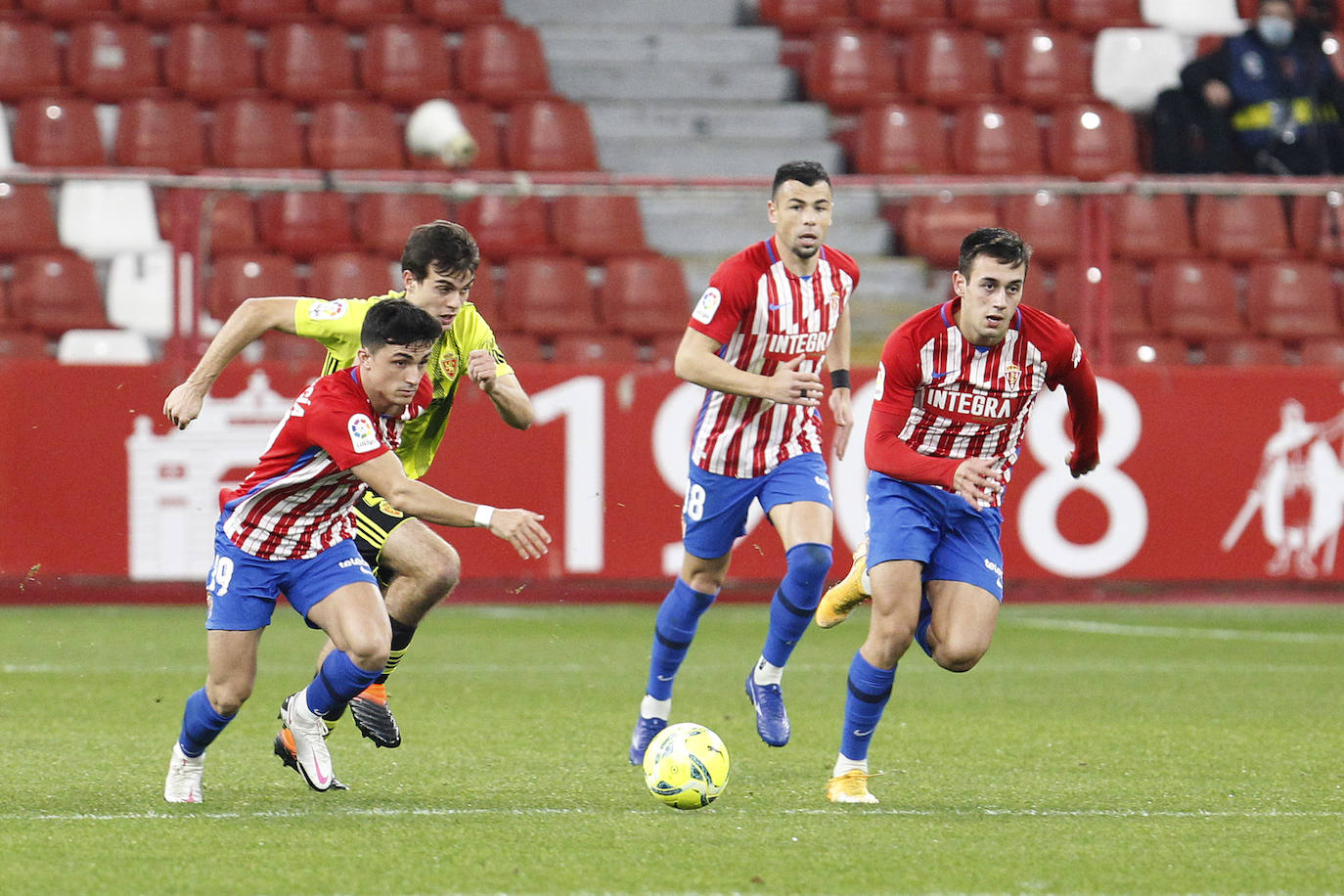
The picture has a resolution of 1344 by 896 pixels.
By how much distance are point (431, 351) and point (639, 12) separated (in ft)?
33.4

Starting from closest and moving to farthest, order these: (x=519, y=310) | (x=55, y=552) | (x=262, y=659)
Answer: (x=262, y=659), (x=55, y=552), (x=519, y=310)

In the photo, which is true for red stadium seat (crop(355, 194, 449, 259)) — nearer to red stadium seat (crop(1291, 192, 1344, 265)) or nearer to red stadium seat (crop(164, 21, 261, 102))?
red stadium seat (crop(164, 21, 261, 102))

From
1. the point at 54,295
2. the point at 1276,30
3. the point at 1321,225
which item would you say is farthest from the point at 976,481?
the point at 1276,30

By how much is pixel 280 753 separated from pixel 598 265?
6776 millimetres

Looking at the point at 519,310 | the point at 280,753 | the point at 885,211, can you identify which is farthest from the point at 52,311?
the point at 280,753

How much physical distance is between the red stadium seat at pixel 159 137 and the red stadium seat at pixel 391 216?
1945mm

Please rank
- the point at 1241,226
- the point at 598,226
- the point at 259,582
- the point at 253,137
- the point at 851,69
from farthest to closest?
the point at 851,69 → the point at 253,137 → the point at 1241,226 → the point at 598,226 → the point at 259,582

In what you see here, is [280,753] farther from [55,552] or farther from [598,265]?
[598,265]

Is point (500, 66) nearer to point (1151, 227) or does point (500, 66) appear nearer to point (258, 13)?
point (258, 13)

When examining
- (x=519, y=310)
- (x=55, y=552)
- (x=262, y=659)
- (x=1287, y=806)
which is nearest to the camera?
(x=1287, y=806)

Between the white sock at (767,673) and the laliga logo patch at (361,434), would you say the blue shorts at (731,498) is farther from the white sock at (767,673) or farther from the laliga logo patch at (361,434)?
the laliga logo patch at (361,434)

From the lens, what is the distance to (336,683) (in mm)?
5797

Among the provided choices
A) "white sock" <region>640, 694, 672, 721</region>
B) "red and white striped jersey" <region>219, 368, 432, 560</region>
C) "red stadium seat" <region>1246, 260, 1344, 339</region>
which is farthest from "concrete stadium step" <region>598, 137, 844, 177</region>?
"red and white striped jersey" <region>219, 368, 432, 560</region>

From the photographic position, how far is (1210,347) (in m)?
12.5
